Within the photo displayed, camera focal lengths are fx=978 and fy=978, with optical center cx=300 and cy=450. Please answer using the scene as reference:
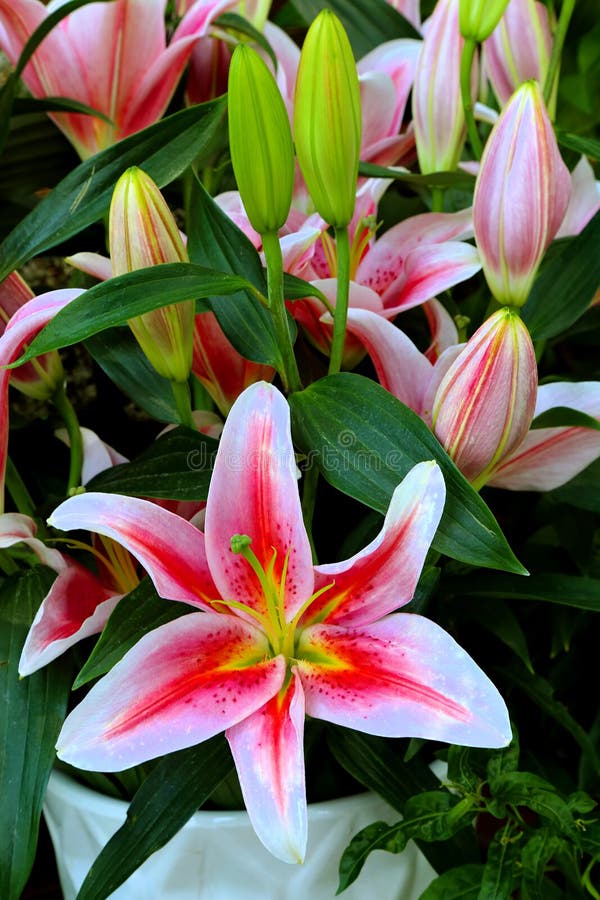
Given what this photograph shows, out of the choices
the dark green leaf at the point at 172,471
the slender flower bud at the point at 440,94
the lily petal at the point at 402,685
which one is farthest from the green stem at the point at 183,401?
the slender flower bud at the point at 440,94

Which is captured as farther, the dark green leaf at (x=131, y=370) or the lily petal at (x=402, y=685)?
the dark green leaf at (x=131, y=370)

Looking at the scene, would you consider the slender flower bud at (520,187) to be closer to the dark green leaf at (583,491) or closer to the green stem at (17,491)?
the dark green leaf at (583,491)

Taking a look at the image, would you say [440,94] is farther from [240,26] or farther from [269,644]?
[269,644]

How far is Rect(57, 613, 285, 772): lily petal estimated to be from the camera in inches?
13.2

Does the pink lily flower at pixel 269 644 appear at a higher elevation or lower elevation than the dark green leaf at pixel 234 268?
lower

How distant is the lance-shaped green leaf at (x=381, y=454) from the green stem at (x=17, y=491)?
155 millimetres

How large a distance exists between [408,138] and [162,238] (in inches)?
10.2

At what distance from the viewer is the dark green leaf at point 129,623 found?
0.36 meters

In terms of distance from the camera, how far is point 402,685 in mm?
348

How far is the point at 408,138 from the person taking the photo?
58 centimetres

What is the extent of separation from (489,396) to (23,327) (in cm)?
18

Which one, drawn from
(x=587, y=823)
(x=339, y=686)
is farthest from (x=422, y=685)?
(x=587, y=823)

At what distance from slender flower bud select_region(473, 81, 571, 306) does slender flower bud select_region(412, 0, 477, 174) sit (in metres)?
0.12

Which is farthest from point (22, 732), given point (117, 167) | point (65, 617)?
point (117, 167)
